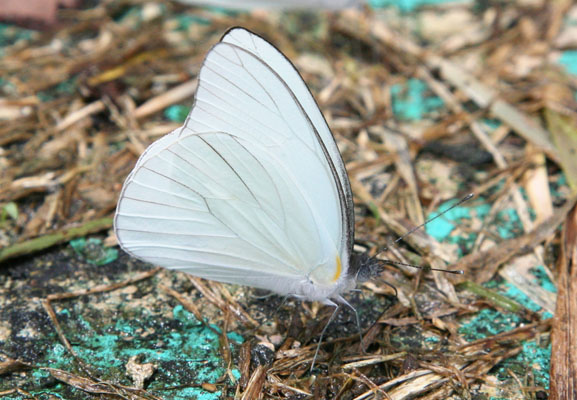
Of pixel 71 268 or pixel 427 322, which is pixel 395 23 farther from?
pixel 71 268

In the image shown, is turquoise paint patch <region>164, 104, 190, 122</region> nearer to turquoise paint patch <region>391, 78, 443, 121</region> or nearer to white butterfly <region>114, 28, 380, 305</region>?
turquoise paint patch <region>391, 78, 443, 121</region>

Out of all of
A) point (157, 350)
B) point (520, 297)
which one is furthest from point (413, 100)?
point (157, 350)

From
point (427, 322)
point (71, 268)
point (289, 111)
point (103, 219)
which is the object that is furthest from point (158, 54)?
point (427, 322)

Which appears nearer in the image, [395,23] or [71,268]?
[71,268]

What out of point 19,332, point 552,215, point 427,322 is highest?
point 552,215

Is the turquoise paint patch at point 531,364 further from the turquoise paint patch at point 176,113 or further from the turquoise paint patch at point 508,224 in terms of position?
the turquoise paint patch at point 176,113
